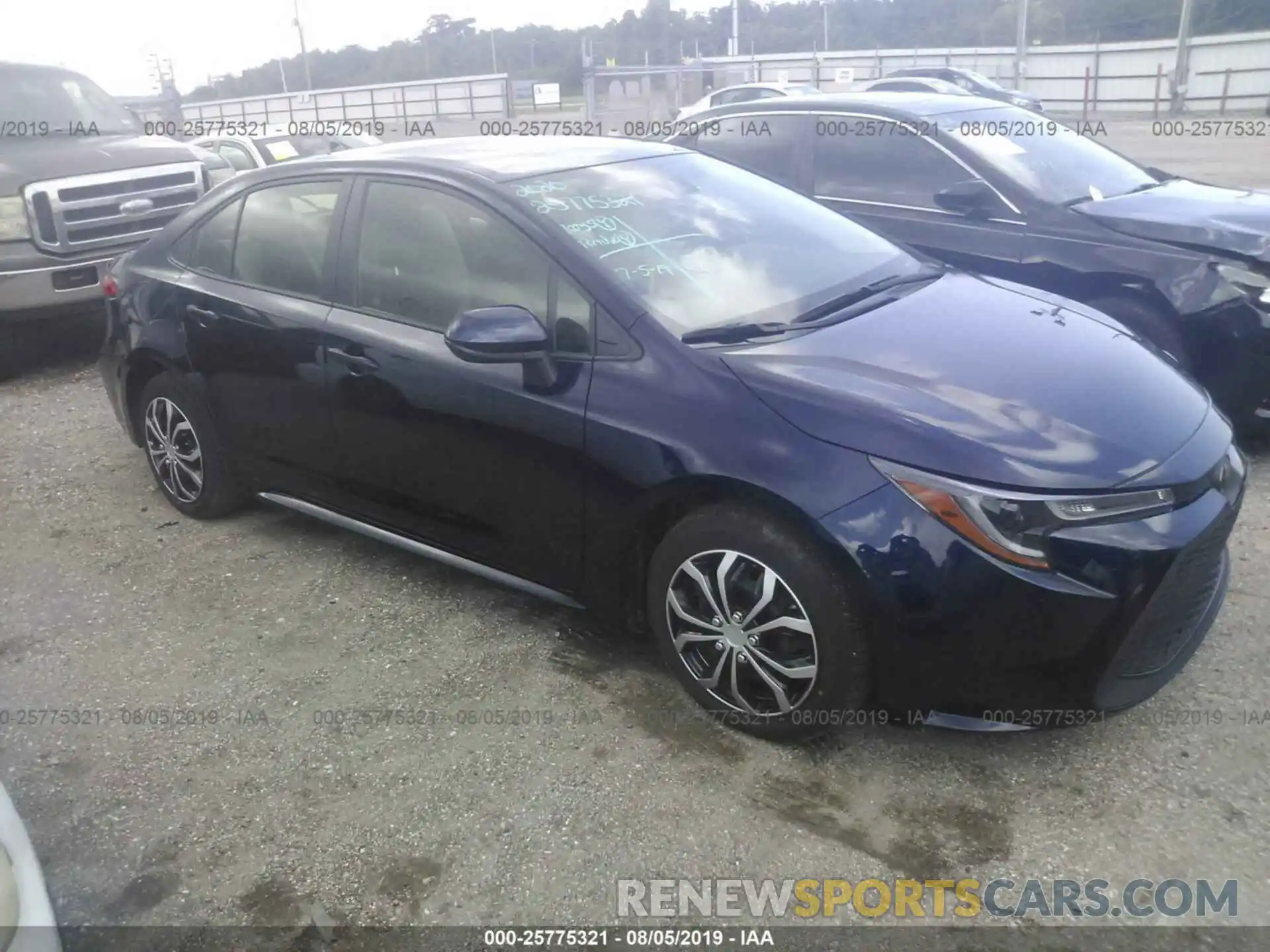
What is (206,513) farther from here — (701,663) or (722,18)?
(722,18)

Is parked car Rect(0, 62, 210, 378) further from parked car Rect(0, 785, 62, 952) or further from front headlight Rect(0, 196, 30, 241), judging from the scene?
parked car Rect(0, 785, 62, 952)

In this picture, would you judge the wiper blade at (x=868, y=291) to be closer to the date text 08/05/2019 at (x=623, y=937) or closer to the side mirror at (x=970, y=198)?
the side mirror at (x=970, y=198)

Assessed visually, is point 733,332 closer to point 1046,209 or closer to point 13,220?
point 1046,209

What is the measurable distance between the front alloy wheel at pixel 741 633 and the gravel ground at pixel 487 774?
0.65ft

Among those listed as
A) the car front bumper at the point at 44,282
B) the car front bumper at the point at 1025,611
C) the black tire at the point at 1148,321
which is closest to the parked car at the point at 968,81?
the black tire at the point at 1148,321

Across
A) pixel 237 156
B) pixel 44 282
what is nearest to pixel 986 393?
pixel 44 282

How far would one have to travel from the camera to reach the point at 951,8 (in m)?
56.0

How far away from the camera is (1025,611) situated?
254cm

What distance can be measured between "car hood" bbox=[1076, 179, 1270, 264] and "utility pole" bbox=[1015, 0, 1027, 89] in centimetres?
3088

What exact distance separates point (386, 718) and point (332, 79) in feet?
230

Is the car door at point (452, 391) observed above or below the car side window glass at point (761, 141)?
below

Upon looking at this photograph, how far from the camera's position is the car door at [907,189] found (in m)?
5.27

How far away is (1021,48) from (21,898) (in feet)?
120

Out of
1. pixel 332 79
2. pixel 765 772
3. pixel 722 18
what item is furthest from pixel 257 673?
pixel 332 79
